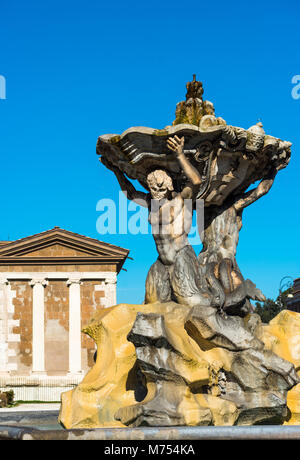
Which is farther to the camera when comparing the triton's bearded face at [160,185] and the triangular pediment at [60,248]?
the triangular pediment at [60,248]

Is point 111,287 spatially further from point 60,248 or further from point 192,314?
point 192,314

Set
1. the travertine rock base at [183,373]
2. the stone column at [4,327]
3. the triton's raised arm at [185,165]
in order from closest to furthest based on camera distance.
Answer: the travertine rock base at [183,373] → the triton's raised arm at [185,165] → the stone column at [4,327]

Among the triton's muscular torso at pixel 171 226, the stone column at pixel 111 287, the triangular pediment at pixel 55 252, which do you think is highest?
the triangular pediment at pixel 55 252

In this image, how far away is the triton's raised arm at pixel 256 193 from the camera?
965 centimetres

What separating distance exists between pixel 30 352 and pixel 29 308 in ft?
7.86

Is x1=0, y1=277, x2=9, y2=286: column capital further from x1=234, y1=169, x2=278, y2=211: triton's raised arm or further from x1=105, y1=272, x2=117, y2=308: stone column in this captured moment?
x1=234, y1=169, x2=278, y2=211: triton's raised arm

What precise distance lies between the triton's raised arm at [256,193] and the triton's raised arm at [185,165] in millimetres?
1055

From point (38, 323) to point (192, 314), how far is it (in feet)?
101

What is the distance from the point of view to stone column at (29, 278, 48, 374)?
36866mm

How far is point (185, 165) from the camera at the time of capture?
8.73 metres

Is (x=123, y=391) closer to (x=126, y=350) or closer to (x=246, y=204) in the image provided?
(x=126, y=350)

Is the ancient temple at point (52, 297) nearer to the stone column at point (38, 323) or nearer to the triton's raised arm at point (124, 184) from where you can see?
the stone column at point (38, 323)

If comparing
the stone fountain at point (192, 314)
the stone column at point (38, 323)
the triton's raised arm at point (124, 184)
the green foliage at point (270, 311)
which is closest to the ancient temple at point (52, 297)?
the stone column at point (38, 323)

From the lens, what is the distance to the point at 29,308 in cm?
3778
